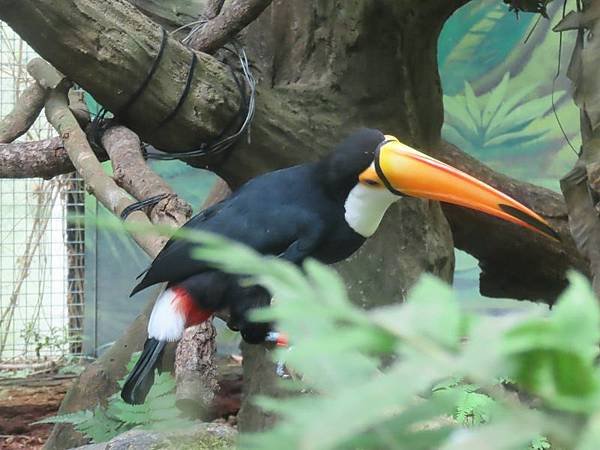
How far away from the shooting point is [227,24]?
6.62ft

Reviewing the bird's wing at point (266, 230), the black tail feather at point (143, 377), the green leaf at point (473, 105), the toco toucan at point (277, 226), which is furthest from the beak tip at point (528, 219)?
the green leaf at point (473, 105)

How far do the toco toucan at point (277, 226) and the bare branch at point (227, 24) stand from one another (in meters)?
0.42

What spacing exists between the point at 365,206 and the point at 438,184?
11.4 inches

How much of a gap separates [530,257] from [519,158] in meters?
1.23

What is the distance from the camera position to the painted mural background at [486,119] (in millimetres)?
3730

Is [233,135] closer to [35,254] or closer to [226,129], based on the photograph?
[226,129]

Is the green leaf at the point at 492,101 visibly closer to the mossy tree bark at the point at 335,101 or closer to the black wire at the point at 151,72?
the mossy tree bark at the point at 335,101

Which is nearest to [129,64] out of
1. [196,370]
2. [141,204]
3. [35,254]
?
[141,204]

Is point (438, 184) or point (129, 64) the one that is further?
point (129, 64)

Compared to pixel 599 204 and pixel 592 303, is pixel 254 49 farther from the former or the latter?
pixel 592 303

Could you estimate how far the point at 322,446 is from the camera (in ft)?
0.62

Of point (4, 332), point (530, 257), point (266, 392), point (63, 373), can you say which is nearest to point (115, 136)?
point (266, 392)

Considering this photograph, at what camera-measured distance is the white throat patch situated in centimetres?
170

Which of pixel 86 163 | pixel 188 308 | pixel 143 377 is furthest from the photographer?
pixel 86 163
